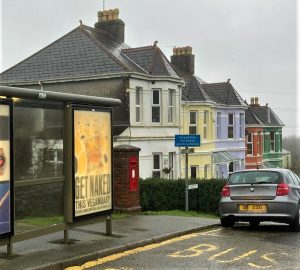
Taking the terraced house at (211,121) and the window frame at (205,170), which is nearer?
the terraced house at (211,121)

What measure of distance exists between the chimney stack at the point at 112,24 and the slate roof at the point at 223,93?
9.36m

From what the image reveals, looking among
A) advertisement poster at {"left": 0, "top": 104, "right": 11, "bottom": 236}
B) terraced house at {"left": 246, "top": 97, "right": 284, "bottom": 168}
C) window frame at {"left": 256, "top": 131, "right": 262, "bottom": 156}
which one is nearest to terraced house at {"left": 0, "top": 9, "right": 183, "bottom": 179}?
terraced house at {"left": 246, "top": 97, "right": 284, "bottom": 168}

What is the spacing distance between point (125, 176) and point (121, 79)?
42.3 feet

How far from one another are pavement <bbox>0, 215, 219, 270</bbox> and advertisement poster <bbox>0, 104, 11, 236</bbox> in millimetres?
544

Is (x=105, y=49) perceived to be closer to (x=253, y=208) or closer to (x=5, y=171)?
(x=253, y=208)

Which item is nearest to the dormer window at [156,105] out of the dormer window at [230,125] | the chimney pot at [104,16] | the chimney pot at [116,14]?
the chimney pot at [116,14]

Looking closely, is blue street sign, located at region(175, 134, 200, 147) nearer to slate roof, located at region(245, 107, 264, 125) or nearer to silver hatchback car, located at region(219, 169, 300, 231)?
silver hatchback car, located at region(219, 169, 300, 231)

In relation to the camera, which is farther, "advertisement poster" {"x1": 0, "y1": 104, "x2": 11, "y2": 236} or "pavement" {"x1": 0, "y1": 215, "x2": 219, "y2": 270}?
"pavement" {"x1": 0, "y1": 215, "x2": 219, "y2": 270}

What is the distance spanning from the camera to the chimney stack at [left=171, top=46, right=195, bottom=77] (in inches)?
1388

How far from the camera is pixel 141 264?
23.1ft

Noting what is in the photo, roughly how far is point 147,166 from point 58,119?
18057mm

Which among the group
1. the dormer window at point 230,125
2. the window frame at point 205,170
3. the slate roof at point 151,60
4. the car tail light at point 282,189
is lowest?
the window frame at point 205,170

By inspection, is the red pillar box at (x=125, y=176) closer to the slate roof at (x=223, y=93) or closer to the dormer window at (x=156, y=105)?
the dormer window at (x=156, y=105)

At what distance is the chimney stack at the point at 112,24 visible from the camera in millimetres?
29469
